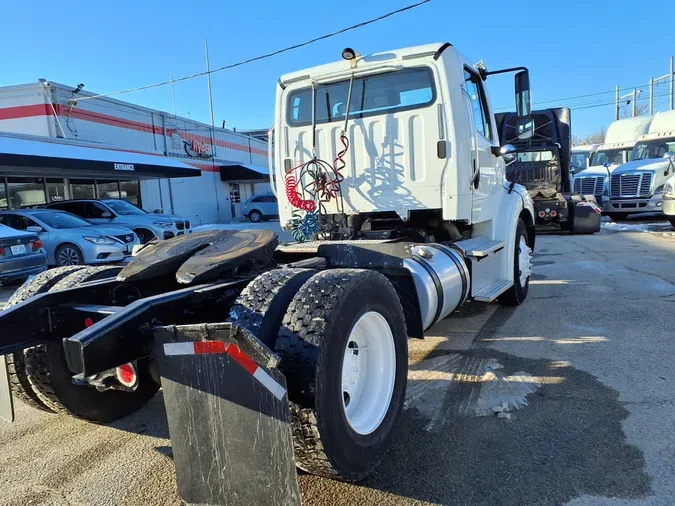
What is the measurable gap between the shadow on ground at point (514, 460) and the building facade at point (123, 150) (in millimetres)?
13984

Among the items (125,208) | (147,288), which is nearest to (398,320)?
(147,288)

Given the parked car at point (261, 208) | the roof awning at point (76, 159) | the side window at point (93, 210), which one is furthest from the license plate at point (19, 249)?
the parked car at point (261, 208)

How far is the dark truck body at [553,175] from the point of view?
14.4 metres

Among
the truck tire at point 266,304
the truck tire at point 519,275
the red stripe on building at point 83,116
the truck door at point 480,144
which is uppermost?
the red stripe on building at point 83,116

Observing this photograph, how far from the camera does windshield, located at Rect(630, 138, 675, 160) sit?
710 inches

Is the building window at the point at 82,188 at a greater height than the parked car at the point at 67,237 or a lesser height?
greater

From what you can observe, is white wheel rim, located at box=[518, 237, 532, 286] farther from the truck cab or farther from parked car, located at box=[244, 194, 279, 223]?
parked car, located at box=[244, 194, 279, 223]

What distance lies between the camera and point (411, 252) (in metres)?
4.12

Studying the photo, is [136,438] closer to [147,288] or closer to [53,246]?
[147,288]

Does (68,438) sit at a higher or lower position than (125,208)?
lower

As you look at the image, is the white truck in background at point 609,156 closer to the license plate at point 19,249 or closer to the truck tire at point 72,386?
the license plate at point 19,249

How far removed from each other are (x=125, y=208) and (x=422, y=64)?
12752 millimetres

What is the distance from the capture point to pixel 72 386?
3.03 meters

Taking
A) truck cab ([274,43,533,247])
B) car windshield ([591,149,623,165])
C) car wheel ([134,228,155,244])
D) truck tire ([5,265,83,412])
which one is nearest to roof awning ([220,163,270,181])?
car wheel ([134,228,155,244])
